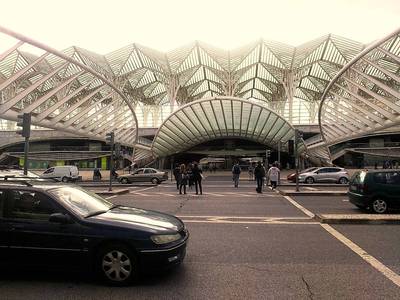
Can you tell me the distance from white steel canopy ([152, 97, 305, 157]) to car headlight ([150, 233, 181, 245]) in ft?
152

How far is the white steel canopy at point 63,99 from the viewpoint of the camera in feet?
80.9

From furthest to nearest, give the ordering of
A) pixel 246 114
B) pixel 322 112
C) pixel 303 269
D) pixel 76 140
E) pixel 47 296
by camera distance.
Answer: pixel 76 140, pixel 246 114, pixel 322 112, pixel 303 269, pixel 47 296

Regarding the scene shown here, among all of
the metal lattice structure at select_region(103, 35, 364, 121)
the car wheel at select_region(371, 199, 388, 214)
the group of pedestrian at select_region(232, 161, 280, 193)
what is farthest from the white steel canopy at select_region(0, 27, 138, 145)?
the car wheel at select_region(371, 199, 388, 214)

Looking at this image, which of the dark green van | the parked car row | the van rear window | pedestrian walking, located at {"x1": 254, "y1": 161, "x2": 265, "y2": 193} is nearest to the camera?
the dark green van

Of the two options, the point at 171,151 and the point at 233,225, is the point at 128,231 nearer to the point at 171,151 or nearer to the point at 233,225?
the point at 233,225

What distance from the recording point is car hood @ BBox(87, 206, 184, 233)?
542cm

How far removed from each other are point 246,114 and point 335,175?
26.7m

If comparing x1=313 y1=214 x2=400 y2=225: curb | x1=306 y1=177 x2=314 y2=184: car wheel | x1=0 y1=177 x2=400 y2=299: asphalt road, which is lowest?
x1=0 y1=177 x2=400 y2=299: asphalt road

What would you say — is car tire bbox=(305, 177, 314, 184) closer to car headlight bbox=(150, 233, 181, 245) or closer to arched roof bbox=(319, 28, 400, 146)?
arched roof bbox=(319, 28, 400, 146)

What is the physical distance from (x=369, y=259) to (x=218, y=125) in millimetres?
56295

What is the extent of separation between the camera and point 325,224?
9.85 m

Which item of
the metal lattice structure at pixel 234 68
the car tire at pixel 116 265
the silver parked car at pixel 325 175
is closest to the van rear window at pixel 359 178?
the car tire at pixel 116 265

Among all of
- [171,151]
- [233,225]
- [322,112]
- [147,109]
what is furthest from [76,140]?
[233,225]

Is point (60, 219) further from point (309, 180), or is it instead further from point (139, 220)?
point (309, 180)
